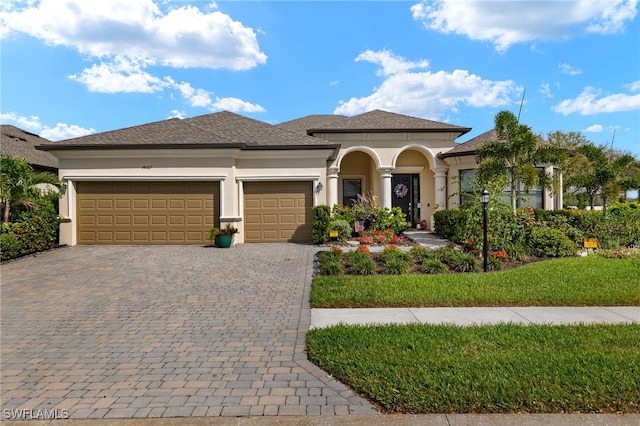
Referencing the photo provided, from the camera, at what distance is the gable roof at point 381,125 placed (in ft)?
55.4

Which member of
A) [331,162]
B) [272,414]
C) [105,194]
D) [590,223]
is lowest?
[272,414]

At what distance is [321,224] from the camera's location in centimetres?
1328

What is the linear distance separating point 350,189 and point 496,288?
1213 cm

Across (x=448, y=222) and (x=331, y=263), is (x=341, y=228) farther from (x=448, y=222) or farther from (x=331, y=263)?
(x=331, y=263)

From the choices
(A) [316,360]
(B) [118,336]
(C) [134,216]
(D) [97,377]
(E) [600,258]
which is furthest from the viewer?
(C) [134,216]

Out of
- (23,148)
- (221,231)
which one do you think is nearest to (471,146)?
(221,231)

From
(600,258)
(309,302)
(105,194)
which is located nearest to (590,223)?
(600,258)

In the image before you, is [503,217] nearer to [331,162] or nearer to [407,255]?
[407,255]

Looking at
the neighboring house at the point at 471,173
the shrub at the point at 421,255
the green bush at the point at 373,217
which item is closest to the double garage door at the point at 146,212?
the green bush at the point at 373,217

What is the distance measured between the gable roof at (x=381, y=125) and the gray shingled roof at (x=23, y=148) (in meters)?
12.1

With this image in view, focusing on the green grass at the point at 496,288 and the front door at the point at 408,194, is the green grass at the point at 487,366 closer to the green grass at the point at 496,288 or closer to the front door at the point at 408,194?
the green grass at the point at 496,288

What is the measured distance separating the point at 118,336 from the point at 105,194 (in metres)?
10.2

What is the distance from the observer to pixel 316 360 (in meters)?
4.05

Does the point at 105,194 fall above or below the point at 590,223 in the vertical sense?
above
